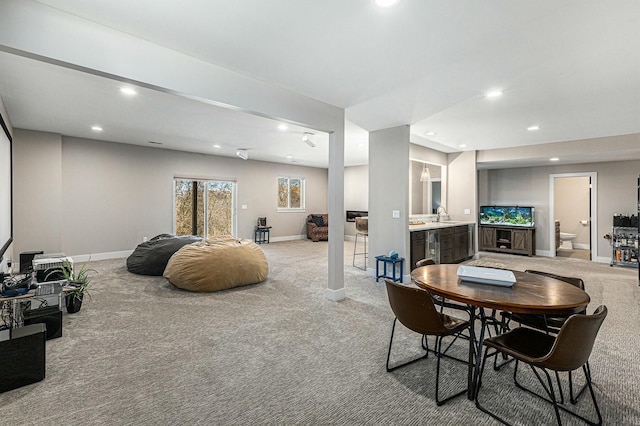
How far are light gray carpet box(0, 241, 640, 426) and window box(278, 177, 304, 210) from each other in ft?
21.1

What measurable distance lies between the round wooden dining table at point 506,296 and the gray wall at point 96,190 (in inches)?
279

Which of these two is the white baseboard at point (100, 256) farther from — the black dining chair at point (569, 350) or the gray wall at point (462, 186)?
the gray wall at point (462, 186)

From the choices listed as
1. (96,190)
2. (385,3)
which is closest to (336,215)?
(385,3)

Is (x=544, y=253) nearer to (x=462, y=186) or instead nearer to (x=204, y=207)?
(x=462, y=186)

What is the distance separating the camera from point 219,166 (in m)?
8.80

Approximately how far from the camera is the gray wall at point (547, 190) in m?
6.99

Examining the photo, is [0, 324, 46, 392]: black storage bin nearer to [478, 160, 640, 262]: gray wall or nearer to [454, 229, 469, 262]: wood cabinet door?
[454, 229, 469, 262]: wood cabinet door

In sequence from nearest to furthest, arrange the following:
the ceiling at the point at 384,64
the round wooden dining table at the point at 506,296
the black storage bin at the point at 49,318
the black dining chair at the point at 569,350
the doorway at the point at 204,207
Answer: the black dining chair at the point at 569,350
the round wooden dining table at the point at 506,296
the ceiling at the point at 384,64
the black storage bin at the point at 49,318
the doorway at the point at 204,207

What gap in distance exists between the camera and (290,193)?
10.6 m

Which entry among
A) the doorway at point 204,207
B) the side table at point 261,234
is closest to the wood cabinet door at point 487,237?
the side table at point 261,234

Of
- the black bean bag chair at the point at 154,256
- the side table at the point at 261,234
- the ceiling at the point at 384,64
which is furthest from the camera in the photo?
the side table at the point at 261,234

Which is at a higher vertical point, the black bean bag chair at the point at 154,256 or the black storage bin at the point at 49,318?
the black bean bag chair at the point at 154,256

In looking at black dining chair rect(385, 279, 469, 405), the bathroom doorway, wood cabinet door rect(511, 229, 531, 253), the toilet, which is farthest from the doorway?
the toilet

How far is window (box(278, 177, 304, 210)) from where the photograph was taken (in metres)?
10.4
